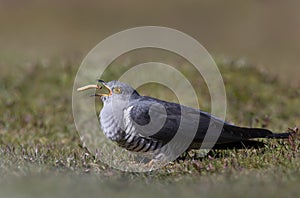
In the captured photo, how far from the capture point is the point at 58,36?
29.1 meters

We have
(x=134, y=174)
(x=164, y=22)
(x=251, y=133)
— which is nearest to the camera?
(x=134, y=174)

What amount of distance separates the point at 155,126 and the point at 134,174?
0.99 meters

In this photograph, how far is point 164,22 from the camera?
30531mm

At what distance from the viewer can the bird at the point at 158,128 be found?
820 centimetres

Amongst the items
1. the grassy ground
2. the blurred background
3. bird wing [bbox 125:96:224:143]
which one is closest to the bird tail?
the grassy ground

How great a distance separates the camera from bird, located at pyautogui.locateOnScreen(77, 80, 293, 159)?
8203 mm

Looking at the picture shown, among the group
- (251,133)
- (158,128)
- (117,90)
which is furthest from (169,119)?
(251,133)

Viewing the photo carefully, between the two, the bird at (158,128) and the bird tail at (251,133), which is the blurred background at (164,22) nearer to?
the bird at (158,128)

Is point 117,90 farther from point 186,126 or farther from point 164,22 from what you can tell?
point 164,22

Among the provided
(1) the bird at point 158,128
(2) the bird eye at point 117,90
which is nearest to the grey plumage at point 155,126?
(1) the bird at point 158,128

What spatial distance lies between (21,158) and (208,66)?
806 centimetres

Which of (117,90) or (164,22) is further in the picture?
(164,22)

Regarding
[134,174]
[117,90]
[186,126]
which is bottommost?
[134,174]

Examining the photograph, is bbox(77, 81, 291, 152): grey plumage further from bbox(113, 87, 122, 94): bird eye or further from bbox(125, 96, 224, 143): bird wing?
bbox(113, 87, 122, 94): bird eye
